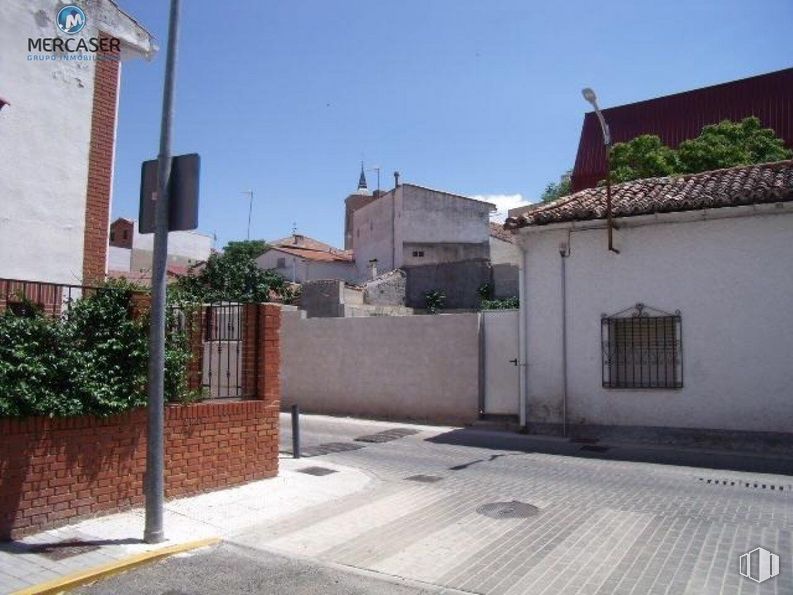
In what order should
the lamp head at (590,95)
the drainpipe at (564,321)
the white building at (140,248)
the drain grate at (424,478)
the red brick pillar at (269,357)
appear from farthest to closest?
the white building at (140,248) → the drainpipe at (564,321) → the lamp head at (590,95) → the drain grate at (424,478) → the red brick pillar at (269,357)

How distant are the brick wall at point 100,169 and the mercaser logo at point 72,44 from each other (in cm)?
19

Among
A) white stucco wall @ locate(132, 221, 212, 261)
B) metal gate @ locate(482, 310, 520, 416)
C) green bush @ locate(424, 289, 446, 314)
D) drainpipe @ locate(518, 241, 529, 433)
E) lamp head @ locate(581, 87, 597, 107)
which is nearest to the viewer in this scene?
lamp head @ locate(581, 87, 597, 107)

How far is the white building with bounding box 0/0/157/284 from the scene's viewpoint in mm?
8797

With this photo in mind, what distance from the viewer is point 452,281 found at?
97.7 feet

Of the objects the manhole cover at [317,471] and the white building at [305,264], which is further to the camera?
the white building at [305,264]

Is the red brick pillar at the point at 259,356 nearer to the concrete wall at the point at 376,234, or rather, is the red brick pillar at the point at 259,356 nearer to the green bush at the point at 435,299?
the green bush at the point at 435,299

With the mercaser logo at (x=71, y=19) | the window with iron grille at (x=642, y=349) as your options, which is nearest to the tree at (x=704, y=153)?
the window with iron grille at (x=642, y=349)

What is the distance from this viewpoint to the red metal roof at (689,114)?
2647cm

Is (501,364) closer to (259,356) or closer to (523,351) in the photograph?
(523,351)

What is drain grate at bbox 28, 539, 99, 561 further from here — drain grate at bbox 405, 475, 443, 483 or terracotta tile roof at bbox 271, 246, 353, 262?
terracotta tile roof at bbox 271, 246, 353, 262

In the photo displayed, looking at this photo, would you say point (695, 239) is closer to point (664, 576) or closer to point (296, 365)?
point (664, 576)

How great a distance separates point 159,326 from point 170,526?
6.79 feet

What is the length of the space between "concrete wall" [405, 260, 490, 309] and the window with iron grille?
50.9 ft

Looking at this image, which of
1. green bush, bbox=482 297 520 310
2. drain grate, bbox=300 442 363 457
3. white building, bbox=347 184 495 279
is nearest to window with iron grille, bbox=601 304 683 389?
drain grate, bbox=300 442 363 457
